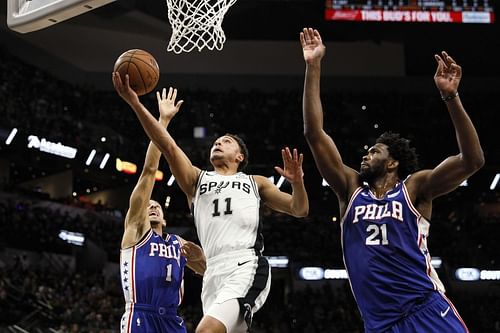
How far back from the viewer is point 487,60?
27.7 m

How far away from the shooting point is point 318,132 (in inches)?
159

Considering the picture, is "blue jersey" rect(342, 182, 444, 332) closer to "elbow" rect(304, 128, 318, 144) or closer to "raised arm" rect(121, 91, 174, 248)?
"elbow" rect(304, 128, 318, 144)

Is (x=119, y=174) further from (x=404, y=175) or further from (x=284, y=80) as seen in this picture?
(x=404, y=175)

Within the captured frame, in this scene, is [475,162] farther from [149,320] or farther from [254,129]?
[254,129]

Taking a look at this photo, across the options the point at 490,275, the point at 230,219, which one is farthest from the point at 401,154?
the point at 490,275

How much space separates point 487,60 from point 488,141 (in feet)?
12.9

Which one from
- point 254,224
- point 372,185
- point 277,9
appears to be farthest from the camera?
point 277,9

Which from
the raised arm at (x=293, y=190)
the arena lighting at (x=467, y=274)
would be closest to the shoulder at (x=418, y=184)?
the raised arm at (x=293, y=190)

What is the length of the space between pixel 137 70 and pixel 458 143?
256 cm

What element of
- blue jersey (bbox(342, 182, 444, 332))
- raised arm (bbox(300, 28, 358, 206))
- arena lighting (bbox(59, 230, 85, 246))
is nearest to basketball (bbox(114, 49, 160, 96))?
raised arm (bbox(300, 28, 358, 206))

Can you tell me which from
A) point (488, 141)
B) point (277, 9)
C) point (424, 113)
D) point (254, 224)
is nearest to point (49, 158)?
point (277, 9)

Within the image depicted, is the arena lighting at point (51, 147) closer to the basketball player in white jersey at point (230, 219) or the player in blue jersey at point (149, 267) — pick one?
the player in blue jersey at point (149, 267)

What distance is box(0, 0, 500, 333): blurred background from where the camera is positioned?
1941cm

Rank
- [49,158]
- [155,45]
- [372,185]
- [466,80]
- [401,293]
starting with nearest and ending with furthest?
[401,293] → [372,185] → [49,158] → [155,45] → [466,80]
